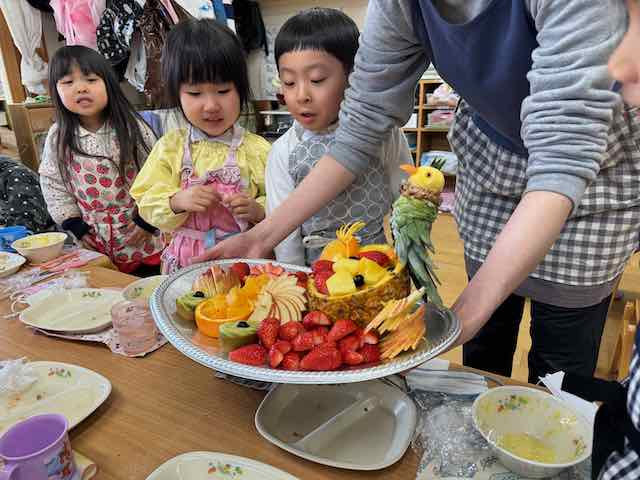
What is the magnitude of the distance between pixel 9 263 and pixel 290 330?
116 cm

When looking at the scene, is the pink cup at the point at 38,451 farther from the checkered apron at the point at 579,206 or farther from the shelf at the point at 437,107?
the shelf at the point at 437,107

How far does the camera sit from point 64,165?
1819 mm

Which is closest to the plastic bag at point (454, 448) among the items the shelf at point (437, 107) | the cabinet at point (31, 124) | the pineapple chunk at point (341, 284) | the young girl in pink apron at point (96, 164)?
the pineapple chunk at point (341, 284)

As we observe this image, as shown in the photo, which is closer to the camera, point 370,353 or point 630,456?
point 630,456

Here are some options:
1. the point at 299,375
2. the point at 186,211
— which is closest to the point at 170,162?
the point at 186,211

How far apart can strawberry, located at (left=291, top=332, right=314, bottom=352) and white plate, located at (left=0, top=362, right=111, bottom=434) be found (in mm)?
365

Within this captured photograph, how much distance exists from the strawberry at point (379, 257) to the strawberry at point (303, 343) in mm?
167

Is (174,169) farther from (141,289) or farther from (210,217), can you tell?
(141,289)

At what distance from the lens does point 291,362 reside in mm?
692

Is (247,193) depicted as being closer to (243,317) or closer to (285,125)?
(243,317)

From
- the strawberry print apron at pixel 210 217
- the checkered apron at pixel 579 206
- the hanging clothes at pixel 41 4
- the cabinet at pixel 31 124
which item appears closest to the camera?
the checkered apron at pixel 579 206

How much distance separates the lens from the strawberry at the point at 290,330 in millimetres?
736

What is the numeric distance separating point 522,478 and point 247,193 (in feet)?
3.65

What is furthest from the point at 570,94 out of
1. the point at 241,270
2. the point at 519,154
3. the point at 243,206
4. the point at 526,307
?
the point at 526,307
